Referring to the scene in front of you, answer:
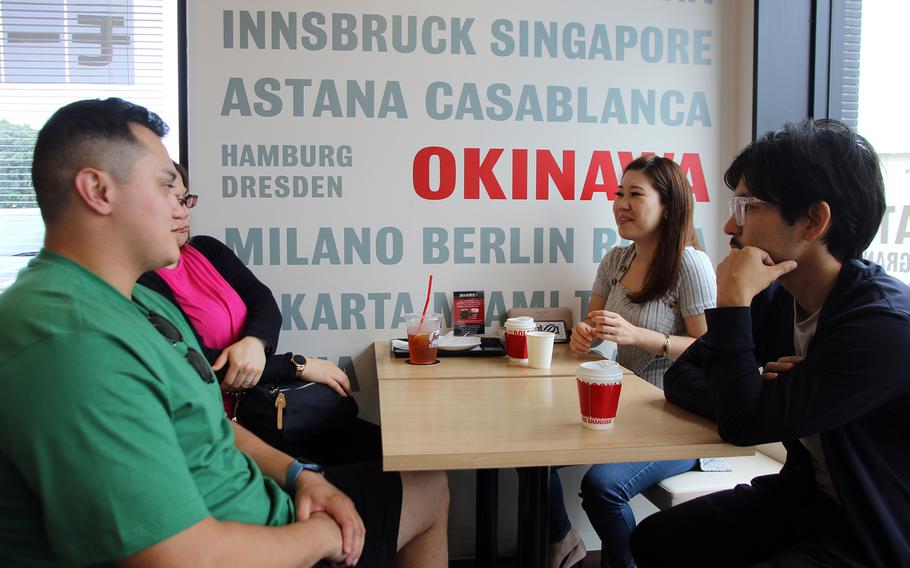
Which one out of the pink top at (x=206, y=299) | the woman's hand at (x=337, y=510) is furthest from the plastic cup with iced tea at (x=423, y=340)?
the woman's hand at (x=337, y=510)

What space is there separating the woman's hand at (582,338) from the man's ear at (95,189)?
1.50 meters

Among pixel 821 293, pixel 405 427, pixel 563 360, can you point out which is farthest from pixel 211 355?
pixel 821 293

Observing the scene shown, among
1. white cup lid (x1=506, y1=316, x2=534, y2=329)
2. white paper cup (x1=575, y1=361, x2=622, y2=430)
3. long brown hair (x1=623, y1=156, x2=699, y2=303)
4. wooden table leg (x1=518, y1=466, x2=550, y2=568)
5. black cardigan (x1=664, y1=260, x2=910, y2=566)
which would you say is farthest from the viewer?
long brown hair (x1=623, y1=156, x2=699, y2=303)

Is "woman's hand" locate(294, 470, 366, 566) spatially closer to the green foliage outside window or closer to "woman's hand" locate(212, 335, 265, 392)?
"woman's hand" locate(212, 335, 265, 392)

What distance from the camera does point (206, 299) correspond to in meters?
2.26

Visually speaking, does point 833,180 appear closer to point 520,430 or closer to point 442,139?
point 520,430

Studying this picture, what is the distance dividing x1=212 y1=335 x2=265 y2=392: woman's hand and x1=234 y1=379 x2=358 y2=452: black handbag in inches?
1.4

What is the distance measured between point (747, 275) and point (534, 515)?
736 millimetres

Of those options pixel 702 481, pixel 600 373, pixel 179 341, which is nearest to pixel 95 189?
pixel 179 341

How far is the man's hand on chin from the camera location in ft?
4.58

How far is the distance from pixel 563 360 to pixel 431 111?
1.16m

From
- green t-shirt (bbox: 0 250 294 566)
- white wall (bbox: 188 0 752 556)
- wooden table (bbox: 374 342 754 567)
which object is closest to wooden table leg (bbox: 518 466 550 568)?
A: wooden table (bbox: 374 342 754 567)

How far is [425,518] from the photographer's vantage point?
5.23 ft

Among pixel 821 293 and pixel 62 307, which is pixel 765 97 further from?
pixel 62 307
